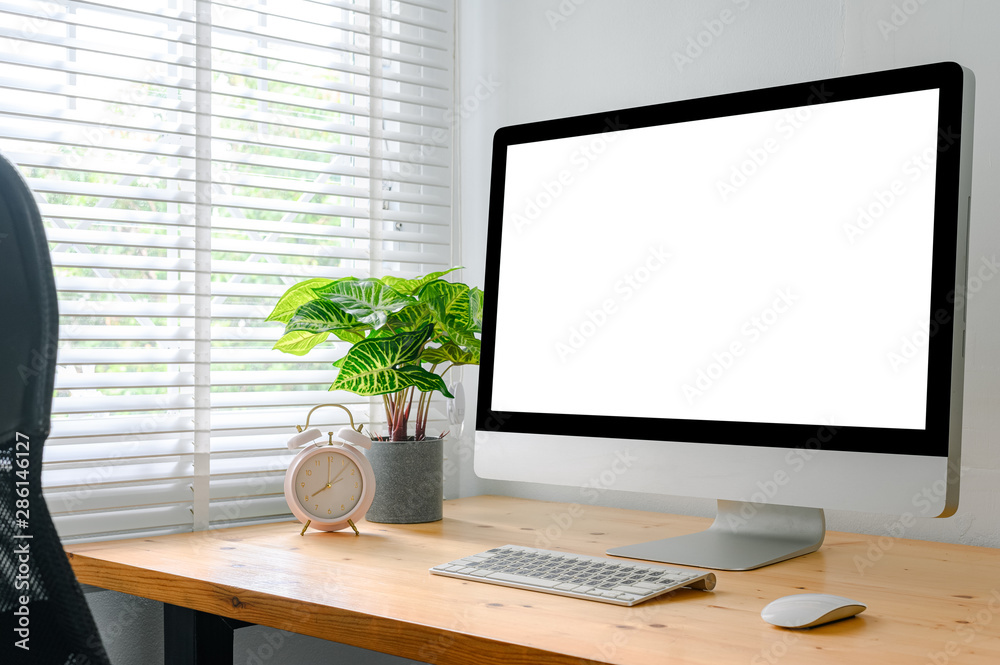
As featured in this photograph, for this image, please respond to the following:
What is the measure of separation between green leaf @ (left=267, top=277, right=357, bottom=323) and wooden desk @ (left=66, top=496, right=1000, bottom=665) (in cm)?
32

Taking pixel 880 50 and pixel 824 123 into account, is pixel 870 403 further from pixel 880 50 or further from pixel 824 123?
pixel 880 50

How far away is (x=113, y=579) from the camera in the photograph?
1104mm

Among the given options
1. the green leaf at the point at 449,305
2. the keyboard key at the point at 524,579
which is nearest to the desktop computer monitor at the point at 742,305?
the green leaf at the point at 449,305

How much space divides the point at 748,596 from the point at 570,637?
0.25 metres

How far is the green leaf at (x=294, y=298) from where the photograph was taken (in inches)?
54.3

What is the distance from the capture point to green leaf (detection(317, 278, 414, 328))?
134cm

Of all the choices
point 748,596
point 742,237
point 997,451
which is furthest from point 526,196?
point 997,451

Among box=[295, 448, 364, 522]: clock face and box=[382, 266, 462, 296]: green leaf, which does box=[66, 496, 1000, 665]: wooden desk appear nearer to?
box=[295, 448, 364, 522]: clock face

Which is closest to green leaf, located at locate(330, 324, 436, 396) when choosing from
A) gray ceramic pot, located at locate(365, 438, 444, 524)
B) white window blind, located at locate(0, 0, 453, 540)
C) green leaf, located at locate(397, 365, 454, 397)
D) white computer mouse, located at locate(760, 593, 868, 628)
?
green leaf, located at locate(397, 365, 454, 397)

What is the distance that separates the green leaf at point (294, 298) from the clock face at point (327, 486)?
0.22 m

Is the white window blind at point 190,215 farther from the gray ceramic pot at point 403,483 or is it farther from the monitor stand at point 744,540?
the monitor stand at point 744,540

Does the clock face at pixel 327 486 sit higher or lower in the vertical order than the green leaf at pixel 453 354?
lower

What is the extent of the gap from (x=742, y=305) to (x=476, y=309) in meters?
0.46

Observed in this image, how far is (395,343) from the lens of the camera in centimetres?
135
